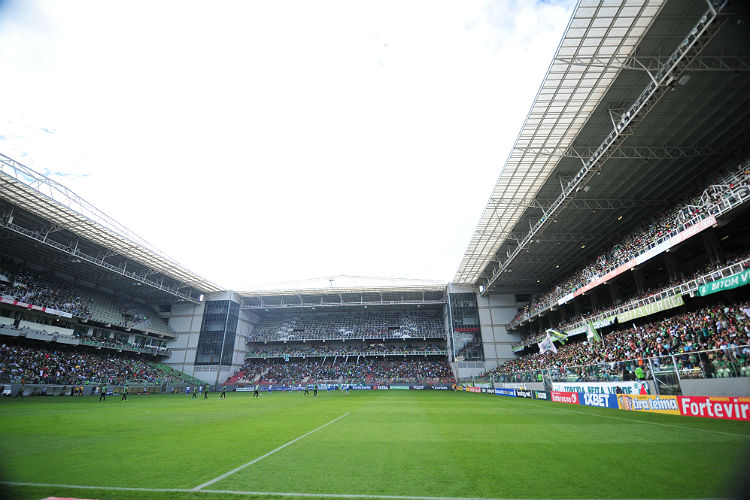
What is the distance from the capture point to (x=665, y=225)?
23953 mm

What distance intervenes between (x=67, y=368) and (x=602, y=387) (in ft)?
157

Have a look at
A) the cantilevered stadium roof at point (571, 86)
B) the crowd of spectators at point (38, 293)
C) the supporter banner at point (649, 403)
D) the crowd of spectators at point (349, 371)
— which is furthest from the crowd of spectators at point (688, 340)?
the crowd of spectators at point (38, 293)

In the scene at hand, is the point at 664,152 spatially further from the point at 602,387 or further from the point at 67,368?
the point at 67,368

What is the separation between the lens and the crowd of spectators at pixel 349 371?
53.5 metres

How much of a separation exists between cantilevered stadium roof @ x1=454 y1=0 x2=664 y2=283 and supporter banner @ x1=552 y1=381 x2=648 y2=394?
560 inches

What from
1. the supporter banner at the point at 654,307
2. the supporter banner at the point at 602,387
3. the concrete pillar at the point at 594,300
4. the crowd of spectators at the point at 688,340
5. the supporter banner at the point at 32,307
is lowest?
the supporter banner at the point at 602,387

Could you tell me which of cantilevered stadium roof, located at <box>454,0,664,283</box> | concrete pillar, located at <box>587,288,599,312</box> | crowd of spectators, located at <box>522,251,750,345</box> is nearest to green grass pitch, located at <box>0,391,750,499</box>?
crowd of spectators, located at <box>522,251,750,345</box>

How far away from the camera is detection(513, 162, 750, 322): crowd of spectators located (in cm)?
1742

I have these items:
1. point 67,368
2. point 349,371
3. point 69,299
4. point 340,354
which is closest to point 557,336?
point 349,371

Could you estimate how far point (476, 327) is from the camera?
5056 centimetres

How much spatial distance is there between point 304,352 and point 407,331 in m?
19.0

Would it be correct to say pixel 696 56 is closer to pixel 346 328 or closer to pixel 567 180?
pixel 567 180

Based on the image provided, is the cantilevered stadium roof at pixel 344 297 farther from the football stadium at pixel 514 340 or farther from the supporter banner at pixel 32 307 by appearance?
the supporter banner at pixel 32 307

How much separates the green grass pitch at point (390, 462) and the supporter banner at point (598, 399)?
661 centimetres
